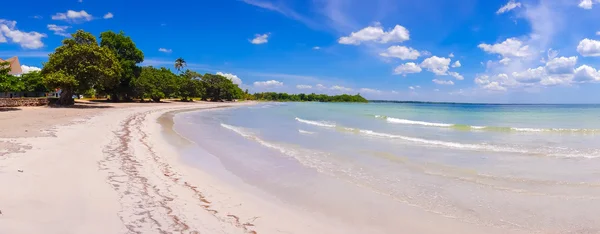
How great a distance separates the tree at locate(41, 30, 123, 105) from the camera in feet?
116

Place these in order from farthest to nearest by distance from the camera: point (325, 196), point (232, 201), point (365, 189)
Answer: point (365, 189) → point (325, 196) → point (232, 201)

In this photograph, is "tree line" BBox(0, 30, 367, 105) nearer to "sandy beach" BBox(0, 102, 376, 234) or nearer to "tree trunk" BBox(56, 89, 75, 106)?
"tree trunk" BBox(56, 89, 75, 106)

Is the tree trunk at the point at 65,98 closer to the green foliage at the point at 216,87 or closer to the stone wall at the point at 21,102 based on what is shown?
the stone wall at the point at 21,102

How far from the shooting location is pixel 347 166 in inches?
385

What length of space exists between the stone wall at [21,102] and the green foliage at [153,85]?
60.9 ft

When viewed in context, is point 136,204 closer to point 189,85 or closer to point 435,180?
point 435,180

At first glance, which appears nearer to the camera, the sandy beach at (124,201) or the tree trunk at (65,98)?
the sandy beach at (124,201)

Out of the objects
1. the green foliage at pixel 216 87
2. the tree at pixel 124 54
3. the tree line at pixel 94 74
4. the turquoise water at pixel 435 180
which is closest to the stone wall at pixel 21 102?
the tree line at pixel 94 74

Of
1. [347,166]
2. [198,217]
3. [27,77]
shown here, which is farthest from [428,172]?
[27,77]

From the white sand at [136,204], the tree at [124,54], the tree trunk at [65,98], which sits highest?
the tree at [124,54]

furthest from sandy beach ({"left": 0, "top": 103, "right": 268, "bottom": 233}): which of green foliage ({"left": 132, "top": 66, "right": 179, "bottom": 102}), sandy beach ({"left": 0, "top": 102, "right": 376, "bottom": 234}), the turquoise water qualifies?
green foliage ({"left": 132, "top": 66, "right": 179, "bottom": 102})

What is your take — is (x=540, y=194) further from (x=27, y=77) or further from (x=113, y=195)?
(x=27, y=77)

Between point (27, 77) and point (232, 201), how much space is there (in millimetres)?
56366

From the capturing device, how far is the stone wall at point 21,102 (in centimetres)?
3195
